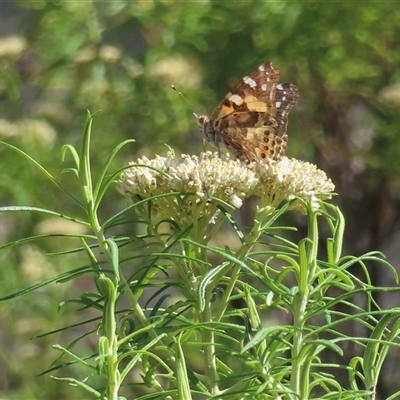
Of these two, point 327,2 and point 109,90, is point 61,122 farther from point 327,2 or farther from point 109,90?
point 327,2

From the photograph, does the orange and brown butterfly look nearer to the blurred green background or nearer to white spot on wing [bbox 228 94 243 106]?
white spot on wing [bbox 228 94 243 106]

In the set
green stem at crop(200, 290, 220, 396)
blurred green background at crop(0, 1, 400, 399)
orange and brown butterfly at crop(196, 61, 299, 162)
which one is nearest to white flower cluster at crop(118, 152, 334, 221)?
green stem at crop(200, 290, 220, 396)

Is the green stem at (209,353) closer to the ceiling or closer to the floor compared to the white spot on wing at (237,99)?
closer to the floor

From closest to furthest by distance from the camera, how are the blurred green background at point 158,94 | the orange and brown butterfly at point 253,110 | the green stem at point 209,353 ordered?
the green stem at point 209,353
the orange and brown butterfly at point 253,110
the blurred green background at point 158,94

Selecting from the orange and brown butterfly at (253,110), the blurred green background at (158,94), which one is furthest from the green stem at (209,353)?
the blurred green background at (158,94)

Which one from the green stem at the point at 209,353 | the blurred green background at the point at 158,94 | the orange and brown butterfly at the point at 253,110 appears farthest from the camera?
the blurred green background at the point at 158,94

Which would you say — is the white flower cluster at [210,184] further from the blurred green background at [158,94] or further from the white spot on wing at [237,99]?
the blurred green background at [158,94]
